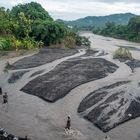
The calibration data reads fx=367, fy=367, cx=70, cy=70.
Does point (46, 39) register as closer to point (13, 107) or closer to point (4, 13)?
point (4, 13)

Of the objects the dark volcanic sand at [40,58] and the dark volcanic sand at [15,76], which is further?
the dark volcanic sand at [40,58]

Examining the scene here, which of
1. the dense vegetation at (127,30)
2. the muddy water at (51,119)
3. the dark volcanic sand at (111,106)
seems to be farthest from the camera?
the dense vegetation at (127,30)

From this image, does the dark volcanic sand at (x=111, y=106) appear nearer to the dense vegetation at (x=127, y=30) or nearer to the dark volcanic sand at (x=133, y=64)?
the dark volcanic sand at (x=133, y=64)

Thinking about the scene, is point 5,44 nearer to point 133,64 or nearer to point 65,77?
point 133,64

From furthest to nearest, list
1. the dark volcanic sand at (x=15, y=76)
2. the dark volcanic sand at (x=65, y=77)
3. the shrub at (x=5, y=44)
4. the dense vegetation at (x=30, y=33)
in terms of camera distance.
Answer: the dense vegetation at (x=30, y=33) < the shrub at (x=5, y=44) < the dark volcanic sand at (x=15, y=76) < the dark volcanic sand at (x=65, y=77)

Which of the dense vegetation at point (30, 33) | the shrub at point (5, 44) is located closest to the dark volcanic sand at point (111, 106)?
the shrub at point (5, 44)

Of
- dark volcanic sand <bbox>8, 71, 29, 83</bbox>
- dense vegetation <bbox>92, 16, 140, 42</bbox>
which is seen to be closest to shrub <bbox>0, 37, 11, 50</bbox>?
dark volcanic sand <bbox>8, 71, 29, 83</bbox>

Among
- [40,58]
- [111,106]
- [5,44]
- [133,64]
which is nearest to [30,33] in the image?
[5,44]
